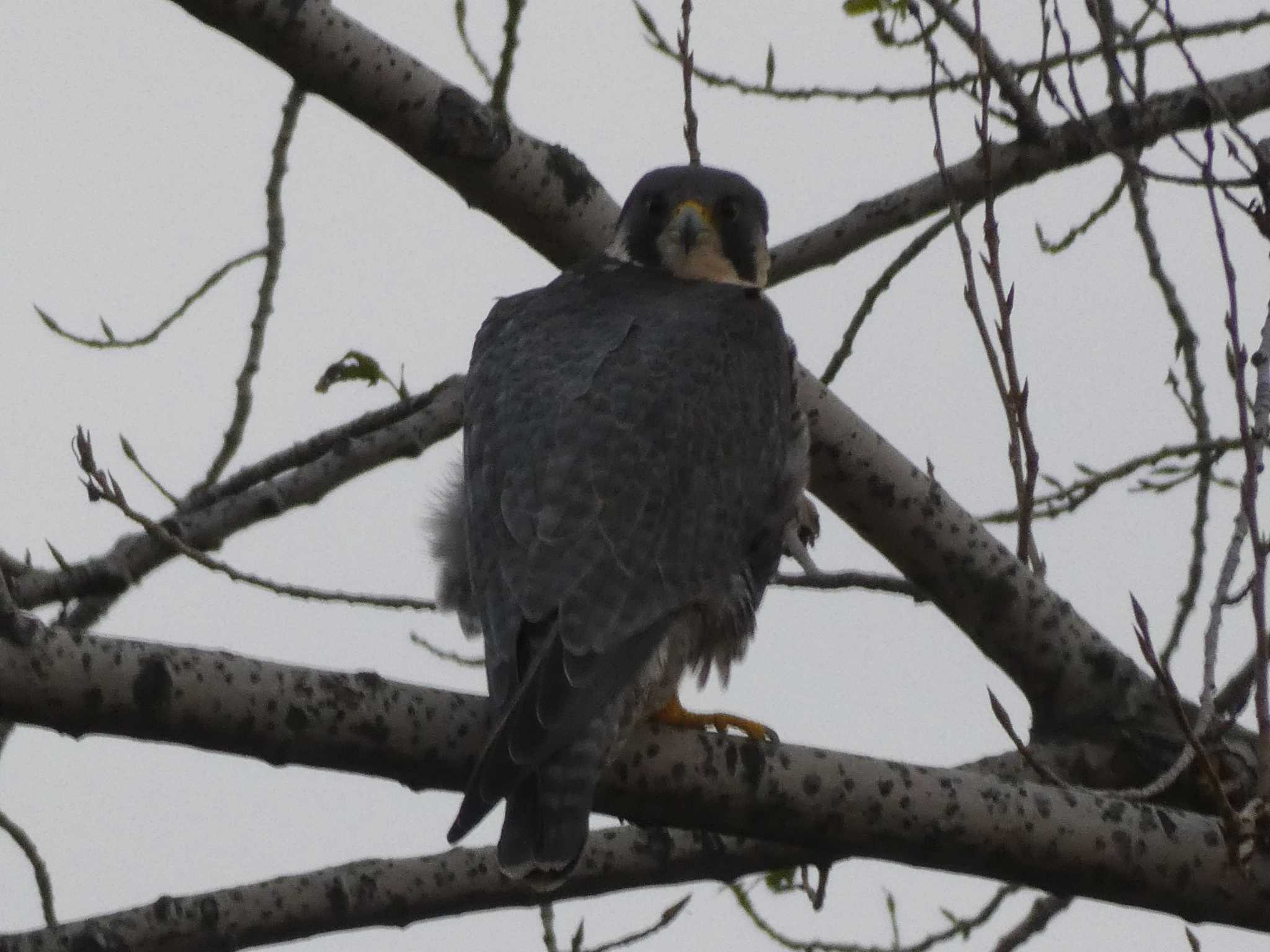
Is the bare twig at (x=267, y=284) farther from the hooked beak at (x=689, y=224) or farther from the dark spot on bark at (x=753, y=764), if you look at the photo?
the dark spot on bark at (x=753, y=764)

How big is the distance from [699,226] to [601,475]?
132 centimetres

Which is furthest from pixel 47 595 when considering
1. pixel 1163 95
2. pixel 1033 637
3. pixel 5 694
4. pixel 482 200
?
pixel 1163 95

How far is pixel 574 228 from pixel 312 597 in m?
0.90

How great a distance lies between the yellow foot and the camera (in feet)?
10.8

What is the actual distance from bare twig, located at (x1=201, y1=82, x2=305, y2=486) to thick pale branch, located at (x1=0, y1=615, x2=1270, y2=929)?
5.53 feet

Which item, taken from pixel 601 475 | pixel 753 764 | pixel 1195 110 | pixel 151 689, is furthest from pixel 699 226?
pixel 151 689

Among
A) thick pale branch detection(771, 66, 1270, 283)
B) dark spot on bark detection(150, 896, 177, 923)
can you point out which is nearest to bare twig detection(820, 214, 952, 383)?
thick pale branch detection(771, 66, 1270, 283)

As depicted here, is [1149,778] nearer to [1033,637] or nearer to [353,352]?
[1033,637]

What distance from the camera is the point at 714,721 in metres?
3.40

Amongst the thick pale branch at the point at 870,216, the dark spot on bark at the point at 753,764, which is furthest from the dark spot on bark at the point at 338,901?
the thick pale branch at the point at 870,216

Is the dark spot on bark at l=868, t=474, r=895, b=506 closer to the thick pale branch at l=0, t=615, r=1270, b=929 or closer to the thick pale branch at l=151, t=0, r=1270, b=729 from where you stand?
the thick pale branch at l=151, t=0, r=1270, b=729

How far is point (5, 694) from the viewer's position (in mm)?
2393

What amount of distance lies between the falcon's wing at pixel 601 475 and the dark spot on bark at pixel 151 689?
0.49 m

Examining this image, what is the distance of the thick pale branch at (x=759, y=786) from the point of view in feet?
8.18
